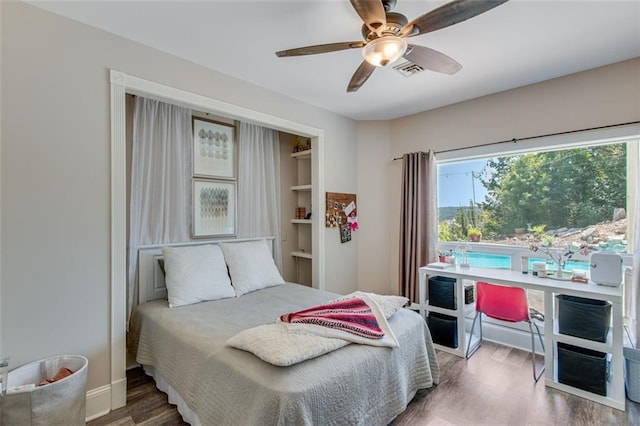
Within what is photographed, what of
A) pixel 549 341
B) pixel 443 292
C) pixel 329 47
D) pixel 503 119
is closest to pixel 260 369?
pixel 329 47

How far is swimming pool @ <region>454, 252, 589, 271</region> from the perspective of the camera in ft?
8.86

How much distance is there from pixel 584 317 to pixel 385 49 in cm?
239

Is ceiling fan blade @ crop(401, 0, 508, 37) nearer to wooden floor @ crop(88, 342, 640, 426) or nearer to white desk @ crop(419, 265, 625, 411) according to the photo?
white desk @ crop(419, 265, 625, 411)

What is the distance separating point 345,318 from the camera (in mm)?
1819

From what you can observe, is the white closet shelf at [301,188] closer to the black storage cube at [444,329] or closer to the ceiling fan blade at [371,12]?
the black storage cube at [444,329]

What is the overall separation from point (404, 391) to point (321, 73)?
253cm

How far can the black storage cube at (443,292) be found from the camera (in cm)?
285

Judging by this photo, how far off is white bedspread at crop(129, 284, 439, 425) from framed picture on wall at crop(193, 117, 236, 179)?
1.35m

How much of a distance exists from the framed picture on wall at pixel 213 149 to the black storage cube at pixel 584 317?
3.24 m

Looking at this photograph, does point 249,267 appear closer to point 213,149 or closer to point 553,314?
point 213,149

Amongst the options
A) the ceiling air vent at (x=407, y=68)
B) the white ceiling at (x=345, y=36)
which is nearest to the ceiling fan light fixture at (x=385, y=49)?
the white ceiling at (x=345, y=36)

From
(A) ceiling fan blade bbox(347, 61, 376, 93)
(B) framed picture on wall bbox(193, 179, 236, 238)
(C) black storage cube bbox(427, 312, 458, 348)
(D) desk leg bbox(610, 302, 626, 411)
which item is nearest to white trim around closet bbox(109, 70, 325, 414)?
(B) framed picture on wall bbox(193, 179, 236, 238)

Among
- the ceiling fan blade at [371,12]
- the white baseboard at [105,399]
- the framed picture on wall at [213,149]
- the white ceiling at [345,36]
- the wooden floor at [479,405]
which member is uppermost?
the white ceiling at [345,36]

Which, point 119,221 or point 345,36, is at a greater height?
point 345,36
